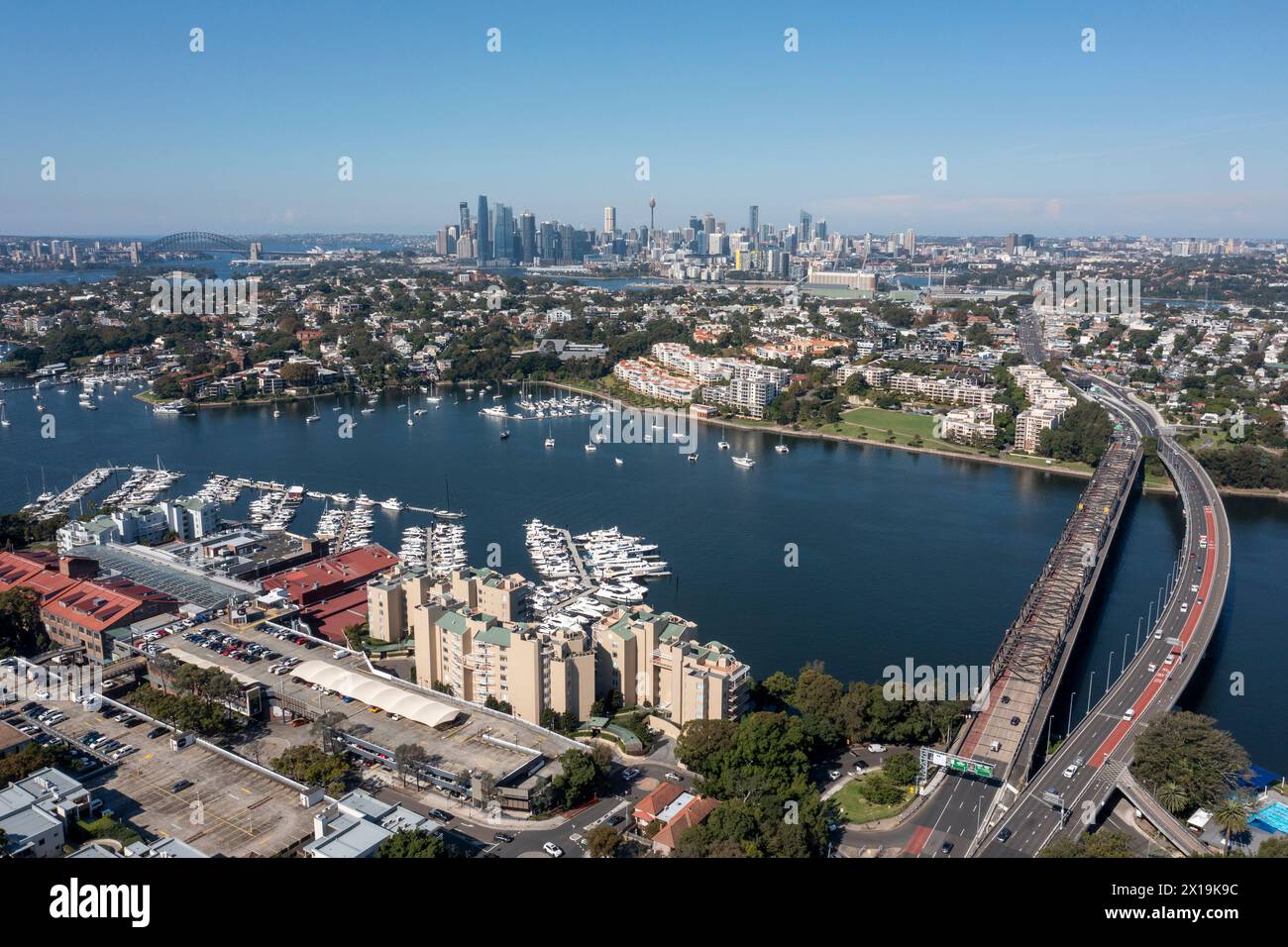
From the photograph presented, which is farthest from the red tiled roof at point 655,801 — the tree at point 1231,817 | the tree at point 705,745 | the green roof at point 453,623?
the tree at point 1231,817

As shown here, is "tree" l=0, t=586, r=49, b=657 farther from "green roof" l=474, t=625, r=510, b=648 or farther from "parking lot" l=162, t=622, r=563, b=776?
"green roof" l=474, t=625, r=510, b=648

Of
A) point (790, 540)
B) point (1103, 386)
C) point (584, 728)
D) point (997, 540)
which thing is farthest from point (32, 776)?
point (1103, 386)

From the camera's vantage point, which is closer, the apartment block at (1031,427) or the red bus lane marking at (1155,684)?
the red bus lane marking at (1155,684)

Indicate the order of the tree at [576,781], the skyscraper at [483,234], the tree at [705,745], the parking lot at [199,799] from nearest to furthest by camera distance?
the parking lot at [199,799], the tree at [576,781], the tree at [705,745], the skyscraper at [483,234]

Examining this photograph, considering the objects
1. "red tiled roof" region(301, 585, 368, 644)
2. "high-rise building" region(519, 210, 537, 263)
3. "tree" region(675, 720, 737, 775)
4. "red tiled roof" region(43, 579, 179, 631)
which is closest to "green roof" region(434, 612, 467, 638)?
"red tiled roof" region(301, 585, 368, 644)

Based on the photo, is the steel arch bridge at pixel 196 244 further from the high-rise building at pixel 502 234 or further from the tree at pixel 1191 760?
the tree at pixel 1191 760

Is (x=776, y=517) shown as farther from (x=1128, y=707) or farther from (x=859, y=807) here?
(x=859, y=807)
